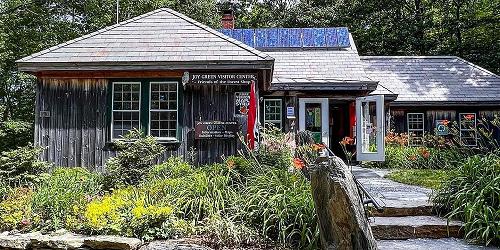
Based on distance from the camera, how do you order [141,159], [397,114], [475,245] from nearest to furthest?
[475,245] → [141,159] → [397,114]

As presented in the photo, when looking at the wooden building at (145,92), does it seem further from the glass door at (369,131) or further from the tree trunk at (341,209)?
the tree trunk at (341,209)

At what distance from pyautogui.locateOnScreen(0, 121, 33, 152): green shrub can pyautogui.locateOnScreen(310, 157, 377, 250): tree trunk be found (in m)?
17.1

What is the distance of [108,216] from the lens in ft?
20.0

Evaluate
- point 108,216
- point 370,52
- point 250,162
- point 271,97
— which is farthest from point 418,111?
point 108,216

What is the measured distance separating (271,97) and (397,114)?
6573 millimetres

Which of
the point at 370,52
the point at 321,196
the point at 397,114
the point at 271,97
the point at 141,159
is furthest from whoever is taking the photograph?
the point at 370,52

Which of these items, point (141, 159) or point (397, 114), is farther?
point (397, 114)

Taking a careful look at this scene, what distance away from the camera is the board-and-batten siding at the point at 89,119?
401 inches

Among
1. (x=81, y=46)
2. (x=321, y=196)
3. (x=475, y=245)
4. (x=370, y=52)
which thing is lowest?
(x=475, y=245)

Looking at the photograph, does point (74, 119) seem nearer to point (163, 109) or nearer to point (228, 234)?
point (163, 109)

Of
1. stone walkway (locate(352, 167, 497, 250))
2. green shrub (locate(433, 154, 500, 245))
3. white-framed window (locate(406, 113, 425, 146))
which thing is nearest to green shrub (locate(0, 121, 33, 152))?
white-framed window (locate(406, 113, 425, 146))

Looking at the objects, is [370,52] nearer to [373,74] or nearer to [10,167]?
[373,74]

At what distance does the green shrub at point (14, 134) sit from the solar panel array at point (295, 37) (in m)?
9.48

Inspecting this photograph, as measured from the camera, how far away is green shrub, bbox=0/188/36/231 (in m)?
6.34
